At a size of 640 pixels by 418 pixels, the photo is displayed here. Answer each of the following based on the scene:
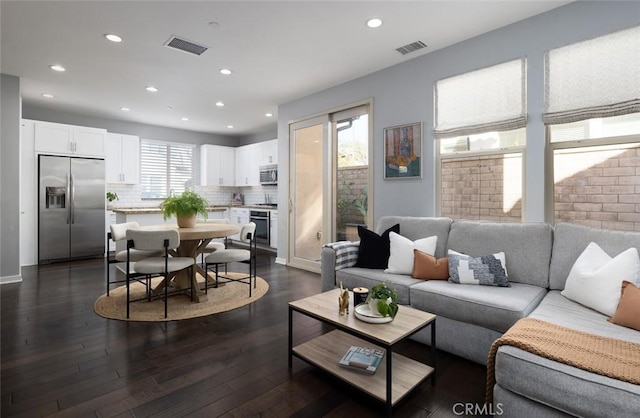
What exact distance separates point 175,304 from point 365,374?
2.36 meters

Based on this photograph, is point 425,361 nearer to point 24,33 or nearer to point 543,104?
point 543,104

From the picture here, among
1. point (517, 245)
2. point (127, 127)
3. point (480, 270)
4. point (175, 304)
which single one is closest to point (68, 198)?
point (127, 127)

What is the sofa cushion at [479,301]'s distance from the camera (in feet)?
6.83

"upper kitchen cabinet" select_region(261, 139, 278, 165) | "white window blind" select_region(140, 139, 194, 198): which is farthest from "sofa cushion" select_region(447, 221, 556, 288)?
"white window blind" select_region(140, 139, 194, 198)

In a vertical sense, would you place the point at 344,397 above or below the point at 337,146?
below

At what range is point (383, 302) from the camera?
75.9 inches

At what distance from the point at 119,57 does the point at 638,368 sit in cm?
495

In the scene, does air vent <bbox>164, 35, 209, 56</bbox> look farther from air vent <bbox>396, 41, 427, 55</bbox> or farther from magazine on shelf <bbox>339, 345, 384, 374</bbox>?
magazine on shelf <bbox>339, 345, 384, 374</bbox>

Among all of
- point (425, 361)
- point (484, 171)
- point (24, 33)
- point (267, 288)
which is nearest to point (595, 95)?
point (484, 171)

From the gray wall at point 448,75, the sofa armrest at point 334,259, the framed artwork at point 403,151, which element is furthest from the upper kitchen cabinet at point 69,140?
the framed artwork at point 403,151

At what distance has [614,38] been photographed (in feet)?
8.40

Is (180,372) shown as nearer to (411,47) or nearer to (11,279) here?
(411,47)

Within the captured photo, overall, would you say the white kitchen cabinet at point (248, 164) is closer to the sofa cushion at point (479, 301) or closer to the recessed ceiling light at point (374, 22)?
the recessed ceiling light at point (374, 22)

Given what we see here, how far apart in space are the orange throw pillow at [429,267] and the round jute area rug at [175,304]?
1840 mm
